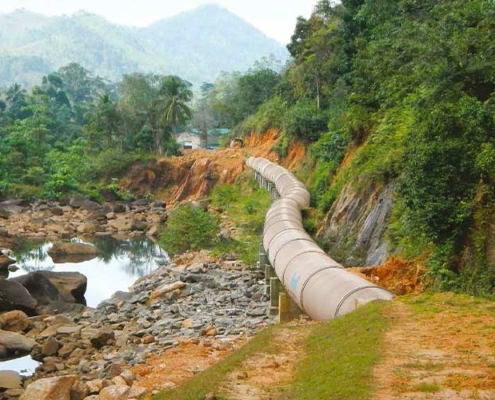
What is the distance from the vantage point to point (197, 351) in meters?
12.9

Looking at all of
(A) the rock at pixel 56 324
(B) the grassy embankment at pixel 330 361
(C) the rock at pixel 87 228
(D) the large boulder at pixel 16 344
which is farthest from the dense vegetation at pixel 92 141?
(B) the grassy embankment at pixel 330 361

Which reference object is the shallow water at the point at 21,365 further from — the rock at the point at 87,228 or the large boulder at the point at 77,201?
the large boulder at the point at 77,201

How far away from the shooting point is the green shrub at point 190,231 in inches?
1186

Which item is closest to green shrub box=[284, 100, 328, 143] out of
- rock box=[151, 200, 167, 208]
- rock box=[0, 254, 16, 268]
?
rock box=[151, 200, 167, 208]

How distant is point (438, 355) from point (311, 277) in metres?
4.91

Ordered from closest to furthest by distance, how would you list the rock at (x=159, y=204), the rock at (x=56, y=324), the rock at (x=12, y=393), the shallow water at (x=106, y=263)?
the rock at (x=12, y=393) < the rock at (x=56, y=324) < the shallow water at (x=106, y=263) < the rock at (x=159, y=204)

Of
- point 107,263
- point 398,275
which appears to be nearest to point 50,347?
point 398,275

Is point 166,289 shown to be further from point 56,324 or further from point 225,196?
point 225,196

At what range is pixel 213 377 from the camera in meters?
8.95

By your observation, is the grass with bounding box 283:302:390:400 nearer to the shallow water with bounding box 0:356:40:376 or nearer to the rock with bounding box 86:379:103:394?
the rock with bounding box 86:379:103:394

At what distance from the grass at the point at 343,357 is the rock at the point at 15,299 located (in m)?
13.3

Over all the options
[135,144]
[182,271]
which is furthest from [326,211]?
[135,144]

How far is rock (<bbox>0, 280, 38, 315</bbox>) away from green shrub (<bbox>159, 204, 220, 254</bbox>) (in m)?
9.75

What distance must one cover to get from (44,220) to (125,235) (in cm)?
685
